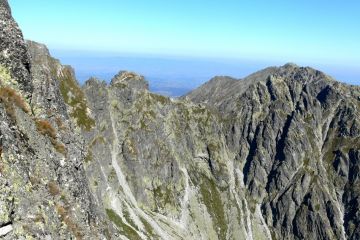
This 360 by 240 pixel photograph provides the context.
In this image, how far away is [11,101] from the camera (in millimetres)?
33281

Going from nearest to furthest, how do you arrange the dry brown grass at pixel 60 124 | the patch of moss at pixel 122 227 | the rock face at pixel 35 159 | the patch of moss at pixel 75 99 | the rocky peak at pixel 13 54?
the rock face at pixel 35 159 < the rocky peak at pixel 13 54 < the dry brown grass at pixel 60 124 < the patch of moss at pixel 122 227 < the patch of moss at pixel 75 99

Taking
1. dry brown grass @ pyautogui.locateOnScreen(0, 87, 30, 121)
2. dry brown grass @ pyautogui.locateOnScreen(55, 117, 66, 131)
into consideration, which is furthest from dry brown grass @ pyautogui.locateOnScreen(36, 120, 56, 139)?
dry brown grass @ pyautogui.locateOnScreen(55, 117, 66, 131)

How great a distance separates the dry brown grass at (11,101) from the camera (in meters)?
31.8

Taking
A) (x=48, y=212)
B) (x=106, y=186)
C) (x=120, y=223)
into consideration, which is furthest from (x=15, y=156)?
(x=106, y=186)

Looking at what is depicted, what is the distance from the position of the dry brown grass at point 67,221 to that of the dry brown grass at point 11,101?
25.2 ft

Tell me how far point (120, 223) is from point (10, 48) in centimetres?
14039

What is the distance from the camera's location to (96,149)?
193m

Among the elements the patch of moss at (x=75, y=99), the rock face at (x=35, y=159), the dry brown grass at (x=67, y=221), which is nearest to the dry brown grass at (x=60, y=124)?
the rock face at (x=35, y=159)

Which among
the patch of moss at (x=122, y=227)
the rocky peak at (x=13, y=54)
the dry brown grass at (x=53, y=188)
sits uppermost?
the rocky peak at (x=13, y=54)

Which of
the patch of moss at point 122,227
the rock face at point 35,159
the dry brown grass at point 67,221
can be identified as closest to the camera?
the rock face at point 35,159

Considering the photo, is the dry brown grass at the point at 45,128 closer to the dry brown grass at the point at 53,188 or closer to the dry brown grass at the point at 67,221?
the dry brown grass at the point at 53,188

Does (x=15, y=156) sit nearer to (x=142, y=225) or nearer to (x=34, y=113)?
(x=34, y=113)

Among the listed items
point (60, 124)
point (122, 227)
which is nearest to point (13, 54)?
point (60, 124)

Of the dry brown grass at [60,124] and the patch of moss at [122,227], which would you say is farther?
the patch of moss at [122,227]
